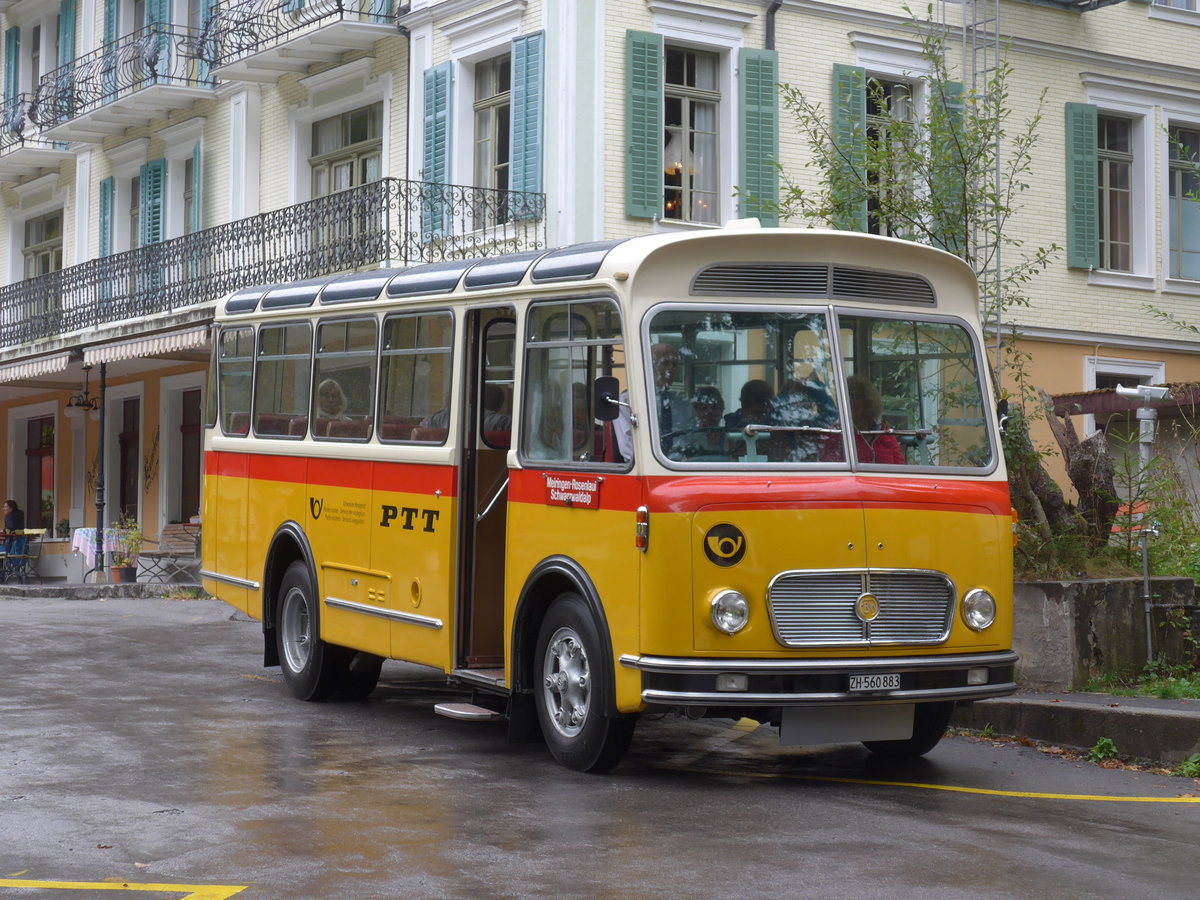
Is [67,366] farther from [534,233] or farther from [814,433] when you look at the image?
[814,433]

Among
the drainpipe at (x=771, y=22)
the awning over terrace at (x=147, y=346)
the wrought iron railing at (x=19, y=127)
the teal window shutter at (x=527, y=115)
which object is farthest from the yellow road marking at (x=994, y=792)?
the wrought iron railing at (x=19, y=127)

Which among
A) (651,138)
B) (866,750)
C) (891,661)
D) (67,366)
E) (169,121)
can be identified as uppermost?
(169,121)

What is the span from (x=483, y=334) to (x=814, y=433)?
253 centimetres

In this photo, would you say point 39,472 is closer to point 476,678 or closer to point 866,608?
point 476,678

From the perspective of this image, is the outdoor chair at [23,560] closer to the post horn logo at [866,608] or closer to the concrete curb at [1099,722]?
the concrete curb at [1099,722]

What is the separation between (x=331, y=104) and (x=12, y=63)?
13802 mm

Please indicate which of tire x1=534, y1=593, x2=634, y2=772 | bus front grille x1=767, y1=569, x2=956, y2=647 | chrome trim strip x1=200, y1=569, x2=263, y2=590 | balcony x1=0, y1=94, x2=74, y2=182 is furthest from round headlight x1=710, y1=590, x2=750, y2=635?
balcony x1=0, y1=94, x2=74, y2=182

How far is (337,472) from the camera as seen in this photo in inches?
494

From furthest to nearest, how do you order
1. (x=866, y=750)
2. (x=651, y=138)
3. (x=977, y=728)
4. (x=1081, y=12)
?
(x=1081, y=12) → (x=651, y=138) → (x=977, y=728) → (x=866, y=750)

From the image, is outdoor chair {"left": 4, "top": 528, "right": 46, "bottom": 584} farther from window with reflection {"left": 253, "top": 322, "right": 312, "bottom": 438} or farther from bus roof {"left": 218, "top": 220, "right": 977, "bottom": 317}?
bus roof {"left": 218, "top": 220, "right": 977, "bottom": 317}

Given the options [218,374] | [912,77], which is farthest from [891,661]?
[912,77]

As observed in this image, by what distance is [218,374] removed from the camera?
14.8 meters

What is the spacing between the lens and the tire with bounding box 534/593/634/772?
9.38 meters

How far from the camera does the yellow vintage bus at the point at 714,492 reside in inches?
353
